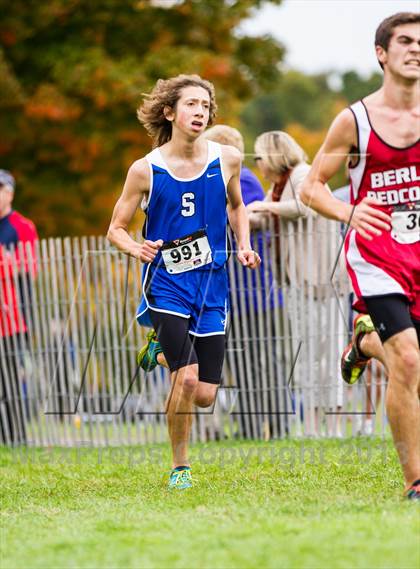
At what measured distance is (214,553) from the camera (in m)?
4.35

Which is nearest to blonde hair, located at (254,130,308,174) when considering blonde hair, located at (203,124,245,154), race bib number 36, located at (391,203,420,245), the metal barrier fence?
blonde hair, located at (203,124,245,154)

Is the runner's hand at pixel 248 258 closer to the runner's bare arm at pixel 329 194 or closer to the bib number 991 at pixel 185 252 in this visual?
the bib number 991 at pixel 185 252

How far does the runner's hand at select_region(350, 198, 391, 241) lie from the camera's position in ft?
17.4

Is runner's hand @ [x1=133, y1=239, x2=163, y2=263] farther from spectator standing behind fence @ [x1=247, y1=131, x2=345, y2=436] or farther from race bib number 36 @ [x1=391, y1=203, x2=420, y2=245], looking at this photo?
spectator standing behind fence @ [x1=247, y1=131, x2=345, y2=436]

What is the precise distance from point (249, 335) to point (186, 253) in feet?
10.3

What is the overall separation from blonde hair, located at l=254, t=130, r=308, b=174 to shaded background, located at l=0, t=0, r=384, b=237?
35.5ft

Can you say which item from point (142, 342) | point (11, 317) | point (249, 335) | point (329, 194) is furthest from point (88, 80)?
point (329, 194)

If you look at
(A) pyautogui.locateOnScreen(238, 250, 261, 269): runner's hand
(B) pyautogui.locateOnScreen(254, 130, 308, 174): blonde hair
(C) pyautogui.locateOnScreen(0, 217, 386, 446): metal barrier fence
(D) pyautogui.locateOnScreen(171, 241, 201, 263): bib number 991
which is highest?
(B) pyautogui.locateOnScreen(254, 130, 308, 174): blonde hair

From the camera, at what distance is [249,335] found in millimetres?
9555

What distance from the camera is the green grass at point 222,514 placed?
432cm

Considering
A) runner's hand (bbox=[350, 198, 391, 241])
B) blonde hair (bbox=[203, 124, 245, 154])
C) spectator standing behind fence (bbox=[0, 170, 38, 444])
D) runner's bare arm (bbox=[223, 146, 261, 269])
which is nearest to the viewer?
runner's hand (bbox=[350, 198, 391, 241])

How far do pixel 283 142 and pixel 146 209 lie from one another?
2.51 m

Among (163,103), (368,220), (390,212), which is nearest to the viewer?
(368,220)

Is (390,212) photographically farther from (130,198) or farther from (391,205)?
(130,198)
